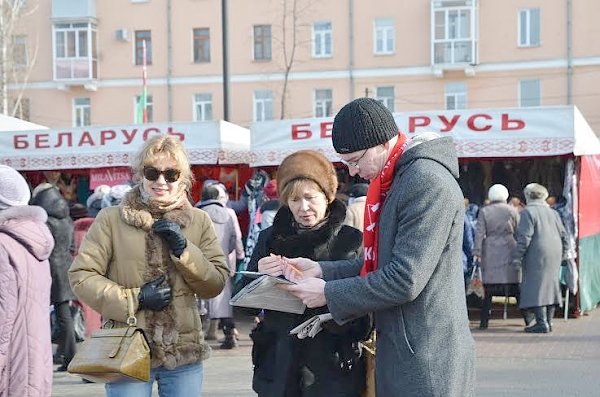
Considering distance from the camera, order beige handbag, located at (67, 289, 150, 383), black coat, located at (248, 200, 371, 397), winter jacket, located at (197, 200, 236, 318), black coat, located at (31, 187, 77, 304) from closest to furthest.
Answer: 1. beige handbag, located at (67, 289, 150, 383)
2. black coat, located at (248, 200, 371, 397)
3. black coat, located at (31, 187, 77, 304)
4. winter jacket, located at (197, 200, 236, 318)

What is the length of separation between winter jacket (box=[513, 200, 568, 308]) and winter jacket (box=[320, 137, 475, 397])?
8223mm

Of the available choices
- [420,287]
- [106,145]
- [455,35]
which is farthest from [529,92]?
[420,287]

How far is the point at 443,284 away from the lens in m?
3.03

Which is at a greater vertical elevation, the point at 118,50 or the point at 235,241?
the point at 118,50

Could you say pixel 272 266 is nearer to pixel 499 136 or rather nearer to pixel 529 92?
pixel 499 136

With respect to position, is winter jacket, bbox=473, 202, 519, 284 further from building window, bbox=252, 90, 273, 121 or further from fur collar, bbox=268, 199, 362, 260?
building window, bbox=252, 90, 273, 121

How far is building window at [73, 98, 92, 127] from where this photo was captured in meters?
40.1

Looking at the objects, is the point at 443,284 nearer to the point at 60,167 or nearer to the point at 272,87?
the point at 60,167

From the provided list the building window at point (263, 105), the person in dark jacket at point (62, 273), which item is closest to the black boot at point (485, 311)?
the person in dark jacket at point (62, 273)

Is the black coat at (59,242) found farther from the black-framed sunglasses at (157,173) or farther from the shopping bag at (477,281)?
the shopping bag at (477,281)

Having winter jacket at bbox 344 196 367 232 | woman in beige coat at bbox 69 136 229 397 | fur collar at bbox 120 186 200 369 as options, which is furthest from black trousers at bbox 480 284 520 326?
fur collar at bbox 120 186 200 369

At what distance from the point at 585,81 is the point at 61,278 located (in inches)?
1177

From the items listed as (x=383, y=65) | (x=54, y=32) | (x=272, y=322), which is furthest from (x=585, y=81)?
(x=272, y=322)

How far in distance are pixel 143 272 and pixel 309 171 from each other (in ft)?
2.85
